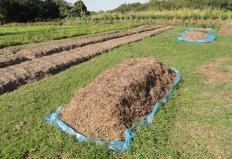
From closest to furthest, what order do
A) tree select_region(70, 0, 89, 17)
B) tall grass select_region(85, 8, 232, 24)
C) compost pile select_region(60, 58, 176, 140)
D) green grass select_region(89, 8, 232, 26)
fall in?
compost pile select_region(60, 58, 176, 140) → green grass select_region(89, 8, 232, 26) → tall grass select_region(85, 8, 232, 24) → tree select_region(70, 0, 89, 17)

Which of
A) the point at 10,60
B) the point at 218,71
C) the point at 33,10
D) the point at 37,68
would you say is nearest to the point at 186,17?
the point at 33,10

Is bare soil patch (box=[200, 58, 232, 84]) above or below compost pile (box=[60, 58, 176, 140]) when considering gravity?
below

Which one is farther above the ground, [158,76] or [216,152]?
[158,76]

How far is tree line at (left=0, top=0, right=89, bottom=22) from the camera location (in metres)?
42.7

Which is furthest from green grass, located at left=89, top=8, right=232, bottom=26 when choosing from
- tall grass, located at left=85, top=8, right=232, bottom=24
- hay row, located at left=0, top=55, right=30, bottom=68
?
hay row, located at left=0, top=55, right=30, bottom=68

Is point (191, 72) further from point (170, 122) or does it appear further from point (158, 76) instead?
point (170, 122)

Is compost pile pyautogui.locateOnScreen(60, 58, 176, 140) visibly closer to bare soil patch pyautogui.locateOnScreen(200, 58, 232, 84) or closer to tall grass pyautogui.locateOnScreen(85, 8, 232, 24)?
bare soil patch pyautogui.locateOnScreen(200, 58, 232, 84)

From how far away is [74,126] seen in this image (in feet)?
19.9

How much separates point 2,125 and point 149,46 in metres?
12.2

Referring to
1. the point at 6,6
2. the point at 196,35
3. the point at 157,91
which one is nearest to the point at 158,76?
the point at 157,91

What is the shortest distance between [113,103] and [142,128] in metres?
0.78

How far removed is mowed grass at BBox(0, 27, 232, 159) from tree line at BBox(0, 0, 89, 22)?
36190 millimetres

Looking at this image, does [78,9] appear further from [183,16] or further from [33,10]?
[183,16]

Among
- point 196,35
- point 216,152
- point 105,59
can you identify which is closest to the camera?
point 216,152
